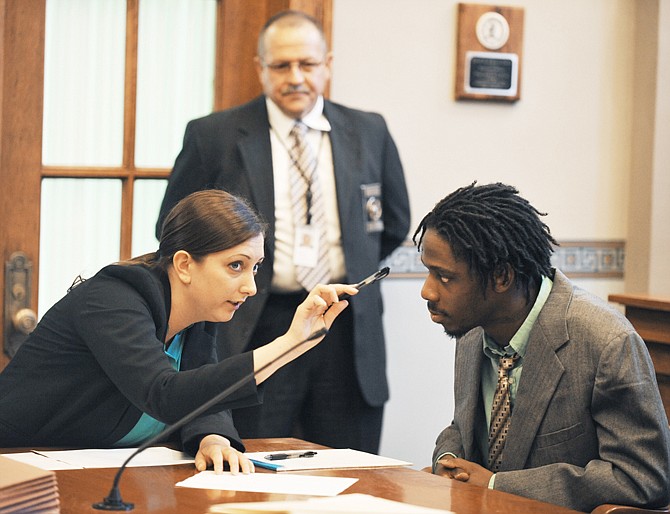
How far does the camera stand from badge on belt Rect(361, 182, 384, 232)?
3748 mm

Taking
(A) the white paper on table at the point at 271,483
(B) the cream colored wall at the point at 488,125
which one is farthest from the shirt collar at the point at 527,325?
(B) the cream colored wall at the point at 488,125

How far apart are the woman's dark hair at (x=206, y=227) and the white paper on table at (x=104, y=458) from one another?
410mm

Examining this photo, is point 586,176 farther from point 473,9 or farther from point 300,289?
point 300,289

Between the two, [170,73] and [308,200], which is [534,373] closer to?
[308,200]

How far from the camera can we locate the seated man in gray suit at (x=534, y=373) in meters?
2.29

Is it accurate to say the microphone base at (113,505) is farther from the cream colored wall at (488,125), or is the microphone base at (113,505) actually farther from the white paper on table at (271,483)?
the cream colored wall at (488,125)

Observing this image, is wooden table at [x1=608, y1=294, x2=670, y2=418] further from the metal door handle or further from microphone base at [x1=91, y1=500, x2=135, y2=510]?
the metal door handle

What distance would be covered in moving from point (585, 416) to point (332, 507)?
0.77m

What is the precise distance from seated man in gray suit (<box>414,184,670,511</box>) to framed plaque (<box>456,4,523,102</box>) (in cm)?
176

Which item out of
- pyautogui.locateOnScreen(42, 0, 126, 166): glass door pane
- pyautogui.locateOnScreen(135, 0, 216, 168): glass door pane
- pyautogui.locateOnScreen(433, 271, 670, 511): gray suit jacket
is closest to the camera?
pyautogui.locateOnScreen(433, 271, 670, 511): gray suit jacket

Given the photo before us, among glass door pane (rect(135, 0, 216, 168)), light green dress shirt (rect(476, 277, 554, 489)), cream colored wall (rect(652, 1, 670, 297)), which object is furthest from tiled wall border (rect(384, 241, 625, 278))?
light green dress shirt (rect(476, 277, 554, 489))

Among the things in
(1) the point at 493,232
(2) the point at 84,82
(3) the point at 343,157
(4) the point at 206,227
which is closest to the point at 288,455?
(4) the point at 206,227

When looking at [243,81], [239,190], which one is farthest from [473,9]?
[239,190]

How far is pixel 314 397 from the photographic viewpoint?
371cm
